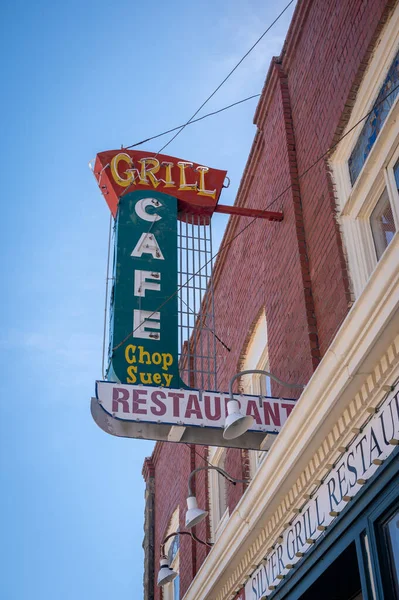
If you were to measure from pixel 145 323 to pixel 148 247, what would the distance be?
3.70 ft

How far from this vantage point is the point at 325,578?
301 inches

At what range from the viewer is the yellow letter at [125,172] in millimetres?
11430

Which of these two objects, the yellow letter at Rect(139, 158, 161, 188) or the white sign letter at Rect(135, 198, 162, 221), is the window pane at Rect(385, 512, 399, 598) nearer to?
the white sign letter at Rect(135, 198, 162, 221)

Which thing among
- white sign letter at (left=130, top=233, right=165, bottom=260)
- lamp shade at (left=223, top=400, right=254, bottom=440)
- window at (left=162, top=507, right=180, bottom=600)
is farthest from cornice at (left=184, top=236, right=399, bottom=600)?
window at (left=162, top=507, right=180, bottom=600)

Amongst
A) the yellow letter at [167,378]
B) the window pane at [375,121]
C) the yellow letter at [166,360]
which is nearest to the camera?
the window pane at [375,121]

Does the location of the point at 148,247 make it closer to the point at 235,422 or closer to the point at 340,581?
the point at 235,422

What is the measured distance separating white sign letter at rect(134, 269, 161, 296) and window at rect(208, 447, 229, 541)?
3.82m

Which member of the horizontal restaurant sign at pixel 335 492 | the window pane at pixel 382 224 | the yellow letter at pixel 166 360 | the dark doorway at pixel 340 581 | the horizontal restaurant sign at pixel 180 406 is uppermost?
the window pane at pixel 382 224

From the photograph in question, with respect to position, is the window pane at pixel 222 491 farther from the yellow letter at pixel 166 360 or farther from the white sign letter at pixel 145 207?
the white sign letter at pixel 145 207

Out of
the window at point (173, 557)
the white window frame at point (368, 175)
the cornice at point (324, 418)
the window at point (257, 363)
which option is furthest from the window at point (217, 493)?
the white window frame at point (368, 175)

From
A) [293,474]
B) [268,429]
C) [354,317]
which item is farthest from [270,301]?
[354,317]

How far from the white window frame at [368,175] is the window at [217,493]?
521 centimetres

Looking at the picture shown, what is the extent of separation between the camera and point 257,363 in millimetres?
12094

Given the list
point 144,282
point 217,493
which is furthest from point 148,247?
point 217,493
